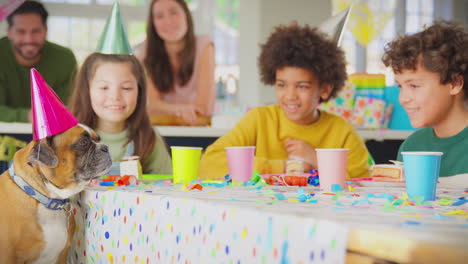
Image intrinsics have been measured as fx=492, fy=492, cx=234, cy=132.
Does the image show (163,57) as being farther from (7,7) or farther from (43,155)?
(43,155)

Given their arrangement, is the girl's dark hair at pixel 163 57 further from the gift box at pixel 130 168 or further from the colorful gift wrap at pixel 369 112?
the gift box at pixel 130 168

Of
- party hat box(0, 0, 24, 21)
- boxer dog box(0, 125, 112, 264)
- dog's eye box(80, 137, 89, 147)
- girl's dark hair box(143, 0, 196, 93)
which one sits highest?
party hat box(0, 0, 24, 21)

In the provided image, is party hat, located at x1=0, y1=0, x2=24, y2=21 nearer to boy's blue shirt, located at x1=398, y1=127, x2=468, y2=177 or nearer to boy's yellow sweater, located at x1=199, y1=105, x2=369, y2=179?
boy's yellow sweater, located at x1=199, y1=105, x2=369, y2=179

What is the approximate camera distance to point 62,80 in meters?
3.38

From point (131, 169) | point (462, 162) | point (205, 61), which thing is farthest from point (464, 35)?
point (205, 61)

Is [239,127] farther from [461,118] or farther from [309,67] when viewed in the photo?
[461,118]

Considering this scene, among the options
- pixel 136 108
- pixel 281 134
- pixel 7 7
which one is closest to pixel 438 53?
pixel 281 134

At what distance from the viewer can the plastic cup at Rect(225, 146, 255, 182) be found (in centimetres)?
124

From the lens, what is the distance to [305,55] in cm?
201

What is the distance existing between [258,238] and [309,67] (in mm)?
1447

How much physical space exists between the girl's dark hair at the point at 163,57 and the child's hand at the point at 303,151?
1.70 metres

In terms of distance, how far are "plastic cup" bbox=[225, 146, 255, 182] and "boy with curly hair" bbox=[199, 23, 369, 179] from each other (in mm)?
581

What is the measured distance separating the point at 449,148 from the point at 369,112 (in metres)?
2.15

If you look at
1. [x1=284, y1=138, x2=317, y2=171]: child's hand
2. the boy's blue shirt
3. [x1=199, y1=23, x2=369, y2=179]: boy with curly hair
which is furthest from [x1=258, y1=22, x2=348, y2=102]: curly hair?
the boy's blue shirt
